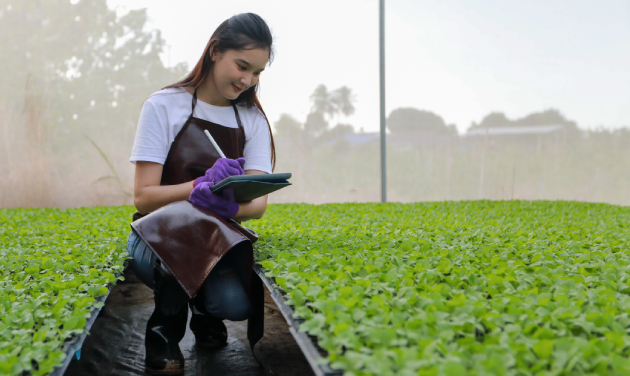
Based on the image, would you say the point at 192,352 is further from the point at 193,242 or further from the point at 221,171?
the point at 221,171

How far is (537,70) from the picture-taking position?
622cm

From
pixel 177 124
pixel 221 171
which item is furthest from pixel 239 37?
pixel 221 171

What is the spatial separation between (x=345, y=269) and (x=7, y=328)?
3.03ft

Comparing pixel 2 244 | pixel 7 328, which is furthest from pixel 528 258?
pixel 2 244

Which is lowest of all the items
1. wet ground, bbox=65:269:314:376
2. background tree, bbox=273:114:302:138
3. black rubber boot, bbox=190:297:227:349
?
wet ground, bbox=65:269:314:376

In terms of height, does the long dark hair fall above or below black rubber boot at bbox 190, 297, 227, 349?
above

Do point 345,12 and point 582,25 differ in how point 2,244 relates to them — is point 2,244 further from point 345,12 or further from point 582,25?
point 582,25

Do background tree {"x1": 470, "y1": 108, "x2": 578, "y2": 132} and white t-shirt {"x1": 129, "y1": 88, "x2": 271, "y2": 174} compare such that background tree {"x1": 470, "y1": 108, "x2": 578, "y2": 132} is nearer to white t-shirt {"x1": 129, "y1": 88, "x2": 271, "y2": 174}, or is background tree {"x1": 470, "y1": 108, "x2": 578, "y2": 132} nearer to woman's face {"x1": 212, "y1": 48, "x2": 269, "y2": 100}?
white t-shirt {"x1": 129, "y1": 88, "x2": 271, "y2": 174}

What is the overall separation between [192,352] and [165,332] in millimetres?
396

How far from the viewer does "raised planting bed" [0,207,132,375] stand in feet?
3.15

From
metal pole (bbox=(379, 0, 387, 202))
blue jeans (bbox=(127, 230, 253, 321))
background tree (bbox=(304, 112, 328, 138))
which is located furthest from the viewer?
background tree (bbox=(304, 112, 328, 138))

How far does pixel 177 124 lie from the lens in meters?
1.89

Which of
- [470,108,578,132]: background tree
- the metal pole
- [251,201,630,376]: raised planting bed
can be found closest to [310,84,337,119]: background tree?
the metal pole

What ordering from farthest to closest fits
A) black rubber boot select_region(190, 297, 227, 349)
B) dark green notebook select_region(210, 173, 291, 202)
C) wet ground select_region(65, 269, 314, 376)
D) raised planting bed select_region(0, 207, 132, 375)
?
black rubber boot select_region(190, 297, 227, 349) < wet ground select_region(65, 269, 314, 376) < dark green notebook select_region(210, 173, 291, 202) < raised planting bed select_region(0, 207, 132, 375)
